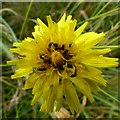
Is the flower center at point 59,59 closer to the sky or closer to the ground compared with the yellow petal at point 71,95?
closer to the sky

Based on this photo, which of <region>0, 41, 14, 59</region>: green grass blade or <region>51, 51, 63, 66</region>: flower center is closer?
<region>51, 51, 63, 66</region>: flower center

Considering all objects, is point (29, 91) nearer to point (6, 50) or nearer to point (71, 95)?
point (6, 50)

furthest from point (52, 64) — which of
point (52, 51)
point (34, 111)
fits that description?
point (34, 111)

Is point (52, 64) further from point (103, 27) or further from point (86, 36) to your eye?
point (103, 27)

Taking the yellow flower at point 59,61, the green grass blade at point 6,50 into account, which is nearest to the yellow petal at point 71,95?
the yellow flower at point 59,61

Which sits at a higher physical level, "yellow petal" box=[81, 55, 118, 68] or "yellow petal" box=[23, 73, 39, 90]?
"yellow petal" box=[81, 55, 118, 68]

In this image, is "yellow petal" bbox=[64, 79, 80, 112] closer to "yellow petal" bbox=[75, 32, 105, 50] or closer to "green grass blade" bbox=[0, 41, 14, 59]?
"yellow petal" bbox=[75, 32, 105, 50]

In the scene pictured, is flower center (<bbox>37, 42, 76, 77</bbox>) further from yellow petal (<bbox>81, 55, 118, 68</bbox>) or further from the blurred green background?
the blurred green background

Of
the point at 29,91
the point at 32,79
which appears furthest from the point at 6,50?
the point at 32,79

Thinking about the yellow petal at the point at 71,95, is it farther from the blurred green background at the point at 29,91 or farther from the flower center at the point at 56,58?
the blurred green background at the point at 29,91

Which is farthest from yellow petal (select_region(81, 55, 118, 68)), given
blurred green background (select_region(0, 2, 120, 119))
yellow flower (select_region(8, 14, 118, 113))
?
blurred green background (select_region(0, 2, 120, 119))

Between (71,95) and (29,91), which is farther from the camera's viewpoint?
(29,91)
